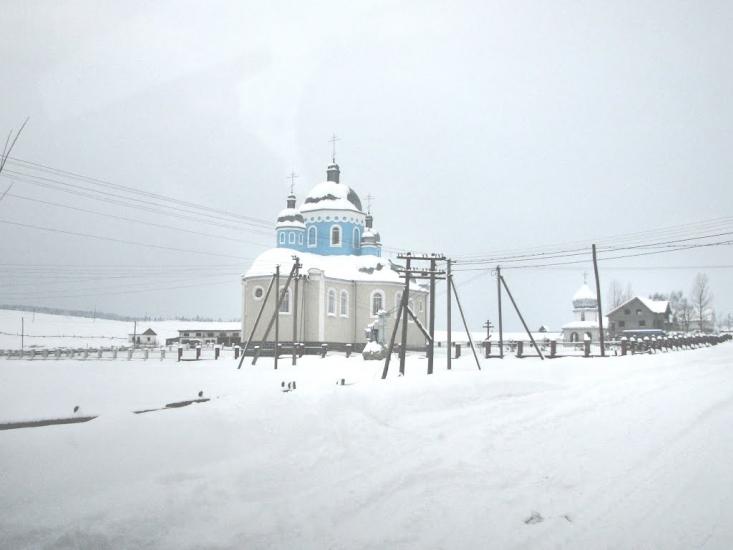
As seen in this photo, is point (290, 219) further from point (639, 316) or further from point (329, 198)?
point (639, 316)

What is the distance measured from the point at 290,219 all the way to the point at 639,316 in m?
43.9

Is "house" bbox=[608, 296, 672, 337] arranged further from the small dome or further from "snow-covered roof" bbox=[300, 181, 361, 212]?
the small dome

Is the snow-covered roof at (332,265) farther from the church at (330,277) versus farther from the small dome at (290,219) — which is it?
the small dome at (290,219)

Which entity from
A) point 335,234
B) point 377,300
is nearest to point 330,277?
point 377,300

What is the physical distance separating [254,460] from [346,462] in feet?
4.01

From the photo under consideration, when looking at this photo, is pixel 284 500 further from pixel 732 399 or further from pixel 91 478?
pixel 732 399

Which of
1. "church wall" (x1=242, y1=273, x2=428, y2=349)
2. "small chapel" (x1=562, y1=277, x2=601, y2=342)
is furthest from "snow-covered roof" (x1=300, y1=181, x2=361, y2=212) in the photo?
"small chapel" (x1=562, y1=277, x2=601, y2=342)

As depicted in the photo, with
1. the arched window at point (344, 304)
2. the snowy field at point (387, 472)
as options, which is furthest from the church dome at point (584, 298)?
the snowy field at point (387, 472)

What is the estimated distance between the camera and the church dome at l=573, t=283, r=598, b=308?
2657 inches

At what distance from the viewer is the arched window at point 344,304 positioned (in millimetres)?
43875

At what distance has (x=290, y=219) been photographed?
46.4 meters

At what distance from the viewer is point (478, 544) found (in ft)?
17.4

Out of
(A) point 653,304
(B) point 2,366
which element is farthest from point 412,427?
(A) point 653,304

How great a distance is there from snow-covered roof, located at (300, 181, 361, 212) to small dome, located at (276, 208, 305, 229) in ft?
5.22
